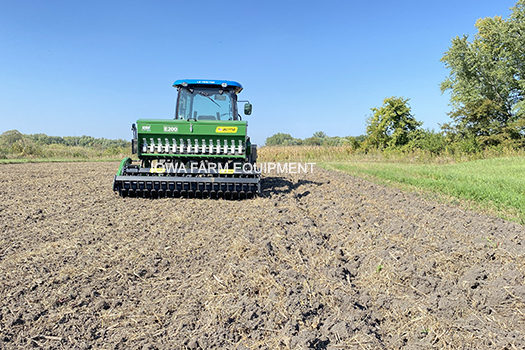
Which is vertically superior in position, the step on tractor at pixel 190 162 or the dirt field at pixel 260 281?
the step on tractor at pixel 190 162

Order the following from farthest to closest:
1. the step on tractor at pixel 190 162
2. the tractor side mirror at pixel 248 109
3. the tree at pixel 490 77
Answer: the tree at pixel 490 77, the tractor side mirror at pixel 248 109, the step on tractor at pixel 190 162

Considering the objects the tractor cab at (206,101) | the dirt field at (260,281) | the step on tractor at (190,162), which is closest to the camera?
the dirt field at (260,281)

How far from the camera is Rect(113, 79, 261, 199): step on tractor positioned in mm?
7863

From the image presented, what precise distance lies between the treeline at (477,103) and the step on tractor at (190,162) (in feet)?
72.5

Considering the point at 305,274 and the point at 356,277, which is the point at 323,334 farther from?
the point at 356,277

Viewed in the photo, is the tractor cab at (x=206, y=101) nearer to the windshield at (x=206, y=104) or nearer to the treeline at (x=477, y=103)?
the windshield at (x=206, y=104)

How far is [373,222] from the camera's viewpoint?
6.13m

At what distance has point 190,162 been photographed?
8336mm

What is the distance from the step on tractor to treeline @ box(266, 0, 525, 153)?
22102 mm

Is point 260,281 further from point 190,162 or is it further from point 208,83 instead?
point 208,83

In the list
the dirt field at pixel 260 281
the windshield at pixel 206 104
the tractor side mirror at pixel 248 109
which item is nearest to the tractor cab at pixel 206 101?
the windshield at pixel 206 104

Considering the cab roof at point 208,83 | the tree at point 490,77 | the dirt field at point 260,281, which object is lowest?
the dirt field at point 260,281

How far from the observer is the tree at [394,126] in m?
30.9

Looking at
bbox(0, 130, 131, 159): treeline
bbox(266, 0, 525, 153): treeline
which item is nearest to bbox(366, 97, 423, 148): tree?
bbox(266, 0, 525, 153): treeline
